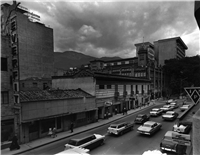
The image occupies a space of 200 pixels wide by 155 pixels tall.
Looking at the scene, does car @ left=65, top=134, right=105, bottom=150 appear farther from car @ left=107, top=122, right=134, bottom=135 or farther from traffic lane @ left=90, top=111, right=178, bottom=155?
car @ left=107, top=122, right=134, bottom=135

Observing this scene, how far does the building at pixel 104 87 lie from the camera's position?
2809 cm

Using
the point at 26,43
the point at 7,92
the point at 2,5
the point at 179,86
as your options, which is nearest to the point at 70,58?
the point at 2,5

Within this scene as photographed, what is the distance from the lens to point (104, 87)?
30.7 metres

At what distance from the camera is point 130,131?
20.4m

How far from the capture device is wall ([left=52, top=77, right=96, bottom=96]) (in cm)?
2773

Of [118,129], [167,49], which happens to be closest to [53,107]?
[118,129]

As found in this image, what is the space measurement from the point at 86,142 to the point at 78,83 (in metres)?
16.6

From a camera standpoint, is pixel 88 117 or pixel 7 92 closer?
pixel 7 92

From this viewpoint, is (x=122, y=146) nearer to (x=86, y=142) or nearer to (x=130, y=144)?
(x=130, y=144)

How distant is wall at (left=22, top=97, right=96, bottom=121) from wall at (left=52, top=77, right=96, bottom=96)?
2.73m

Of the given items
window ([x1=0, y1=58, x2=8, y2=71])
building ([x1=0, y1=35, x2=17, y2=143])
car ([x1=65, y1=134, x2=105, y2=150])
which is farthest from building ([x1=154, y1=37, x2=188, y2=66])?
window ([x1=0, y1=58, x2=8, y2=71])

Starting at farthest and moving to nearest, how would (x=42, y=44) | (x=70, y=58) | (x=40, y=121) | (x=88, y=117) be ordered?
(x=70, y=58), (x=42, y=44), (x=88, y=117), (x=40, y=121)

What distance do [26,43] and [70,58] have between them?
166464 mm

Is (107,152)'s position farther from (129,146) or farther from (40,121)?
(40,121)
